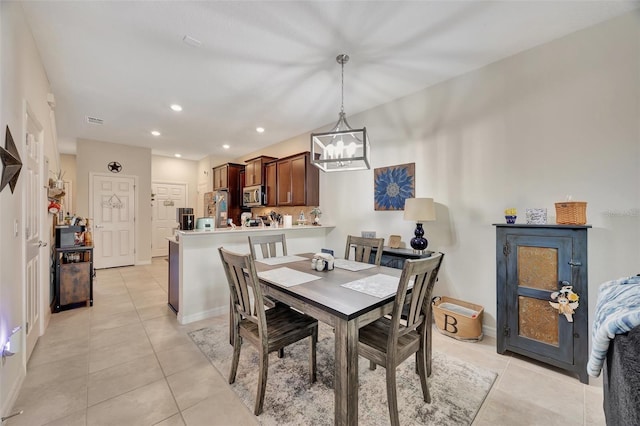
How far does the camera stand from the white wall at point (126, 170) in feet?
17.9

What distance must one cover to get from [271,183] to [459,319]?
13.4 ft

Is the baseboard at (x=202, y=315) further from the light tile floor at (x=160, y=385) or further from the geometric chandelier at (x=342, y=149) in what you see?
the geometric chandelier at (x=342, y=149)

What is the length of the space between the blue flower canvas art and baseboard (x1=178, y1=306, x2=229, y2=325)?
2.52 metres

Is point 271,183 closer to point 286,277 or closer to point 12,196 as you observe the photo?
point 286,277

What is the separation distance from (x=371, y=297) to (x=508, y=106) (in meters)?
2.49

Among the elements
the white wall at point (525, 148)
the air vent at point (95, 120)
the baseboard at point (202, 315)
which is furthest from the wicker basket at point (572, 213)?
the air vent at point (95, 120)

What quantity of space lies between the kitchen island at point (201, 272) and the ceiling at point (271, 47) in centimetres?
185

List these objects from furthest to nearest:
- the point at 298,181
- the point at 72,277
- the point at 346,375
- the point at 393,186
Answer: the point at 298,181
the point at 393,186
the point at 72,277
the point at 346,375

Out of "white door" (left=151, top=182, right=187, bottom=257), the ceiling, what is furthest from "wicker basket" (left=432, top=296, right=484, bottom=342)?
"white door" (left=151, top=182, right=187, bottom=257)

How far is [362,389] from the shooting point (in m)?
1.86

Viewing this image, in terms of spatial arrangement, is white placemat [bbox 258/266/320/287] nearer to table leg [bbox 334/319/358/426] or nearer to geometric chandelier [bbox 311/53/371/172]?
table leg [bbox 334/319/358/426]

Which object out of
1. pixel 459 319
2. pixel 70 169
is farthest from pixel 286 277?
pixel 70 169

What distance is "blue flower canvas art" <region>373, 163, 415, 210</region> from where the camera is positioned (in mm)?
3359

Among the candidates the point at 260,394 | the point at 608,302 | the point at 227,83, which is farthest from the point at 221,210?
the point at 608,302
